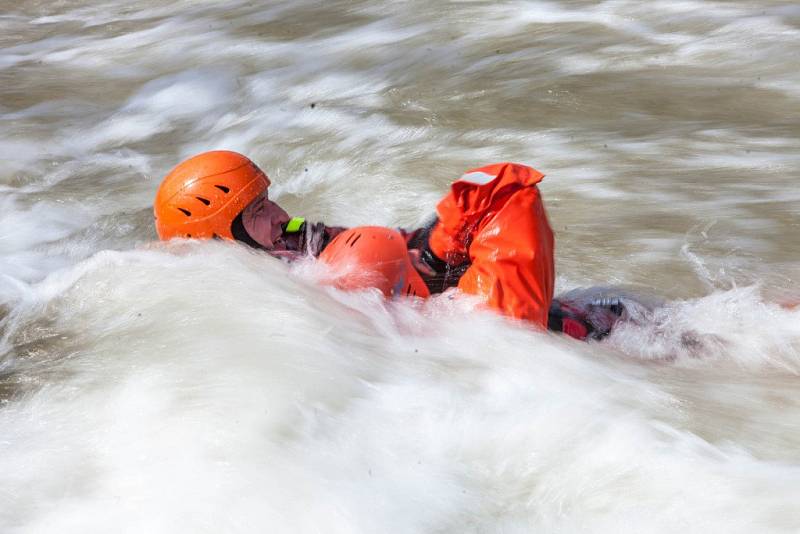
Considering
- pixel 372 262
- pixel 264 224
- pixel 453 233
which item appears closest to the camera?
pixel 372 262

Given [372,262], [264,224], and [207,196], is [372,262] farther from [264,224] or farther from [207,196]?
[207,196]

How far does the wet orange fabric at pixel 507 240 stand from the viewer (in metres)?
4.14

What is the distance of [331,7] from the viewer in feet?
37.9

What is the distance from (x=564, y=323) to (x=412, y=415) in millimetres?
1174

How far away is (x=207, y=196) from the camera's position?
4.51 m

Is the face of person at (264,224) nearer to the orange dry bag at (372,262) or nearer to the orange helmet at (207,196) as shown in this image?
the orange helmet at (207,196)

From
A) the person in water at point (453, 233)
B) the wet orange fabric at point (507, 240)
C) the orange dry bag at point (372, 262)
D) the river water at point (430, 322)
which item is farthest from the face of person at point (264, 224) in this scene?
the wet orange fabric at point (507, 240)

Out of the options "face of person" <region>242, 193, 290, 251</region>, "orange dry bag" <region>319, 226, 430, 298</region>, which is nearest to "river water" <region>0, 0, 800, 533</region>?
"orange dry bag" <region>319, 226, 430, 298</region>

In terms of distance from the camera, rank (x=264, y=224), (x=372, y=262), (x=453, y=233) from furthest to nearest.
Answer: (x=264, y=224)
(x=453, y=233)
(x=372, y=262)

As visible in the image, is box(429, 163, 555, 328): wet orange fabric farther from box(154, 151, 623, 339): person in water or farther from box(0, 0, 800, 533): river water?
box(0, 0, 800, 533): river water

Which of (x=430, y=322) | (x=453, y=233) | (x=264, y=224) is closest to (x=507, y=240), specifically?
(x=453, y=233)

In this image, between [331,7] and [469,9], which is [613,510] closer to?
[469,9]

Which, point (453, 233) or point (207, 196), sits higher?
point (207, 196)

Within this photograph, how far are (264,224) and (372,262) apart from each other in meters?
0.78
